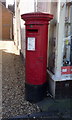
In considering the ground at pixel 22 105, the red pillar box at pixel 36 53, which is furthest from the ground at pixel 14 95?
the red pillar box at pixel 36 53

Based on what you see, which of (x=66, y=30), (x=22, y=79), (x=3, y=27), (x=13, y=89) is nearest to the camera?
(x=66, y=30)

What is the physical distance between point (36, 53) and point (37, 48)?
0.32 ft

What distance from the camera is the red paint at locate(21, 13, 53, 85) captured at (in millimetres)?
3261

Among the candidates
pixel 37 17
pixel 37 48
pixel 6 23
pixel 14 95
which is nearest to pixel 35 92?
pixel 14 95

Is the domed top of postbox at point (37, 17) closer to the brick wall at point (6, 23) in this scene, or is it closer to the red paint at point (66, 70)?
the red paint at point (66, 70)

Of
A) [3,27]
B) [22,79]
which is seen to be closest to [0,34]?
[3,27]

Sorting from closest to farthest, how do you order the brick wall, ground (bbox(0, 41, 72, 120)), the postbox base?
ground (bbox(0, 41, 72, 120)) → the postbox base → the brick wall

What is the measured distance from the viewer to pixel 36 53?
341 cm

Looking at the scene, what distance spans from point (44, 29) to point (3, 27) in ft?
61.0

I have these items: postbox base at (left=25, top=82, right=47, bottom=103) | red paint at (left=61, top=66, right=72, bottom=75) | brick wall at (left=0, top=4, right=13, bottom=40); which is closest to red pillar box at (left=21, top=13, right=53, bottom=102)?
postbox base at (left=25, top=82, right=47, bottom=103)

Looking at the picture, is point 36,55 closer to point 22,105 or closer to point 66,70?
point 66,70

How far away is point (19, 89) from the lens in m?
4.27

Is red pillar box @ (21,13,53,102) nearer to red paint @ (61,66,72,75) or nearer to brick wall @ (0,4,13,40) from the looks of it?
red paint @ (61,66,72,75)

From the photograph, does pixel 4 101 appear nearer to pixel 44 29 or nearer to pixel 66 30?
pixel 44 29
